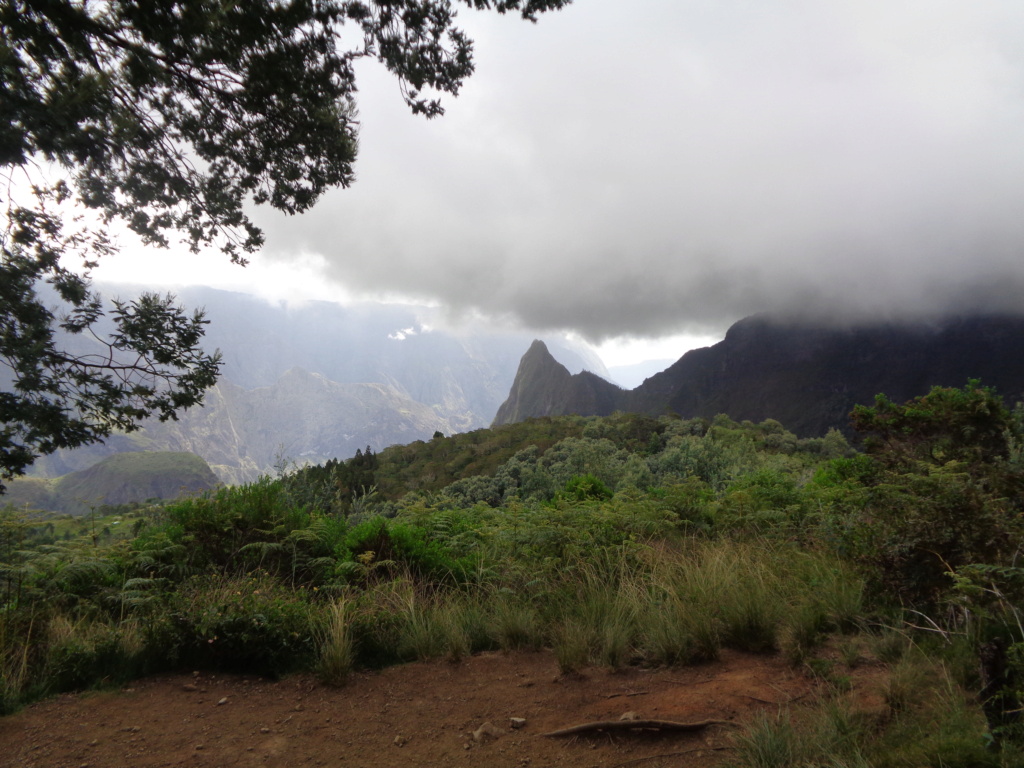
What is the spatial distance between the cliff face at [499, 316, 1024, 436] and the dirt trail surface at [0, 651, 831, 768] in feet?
194

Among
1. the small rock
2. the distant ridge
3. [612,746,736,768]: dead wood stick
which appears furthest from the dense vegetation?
the distant ridge

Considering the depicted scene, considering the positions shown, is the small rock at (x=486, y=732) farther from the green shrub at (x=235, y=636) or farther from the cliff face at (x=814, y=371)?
the cliff face at (x=814, y=371)

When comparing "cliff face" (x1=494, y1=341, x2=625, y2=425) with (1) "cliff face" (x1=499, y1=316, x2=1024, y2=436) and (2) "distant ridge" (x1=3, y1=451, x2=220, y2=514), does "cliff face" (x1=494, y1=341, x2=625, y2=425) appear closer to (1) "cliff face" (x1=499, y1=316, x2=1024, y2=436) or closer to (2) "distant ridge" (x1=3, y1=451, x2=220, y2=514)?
(1) "cliff face" (x1=499, y1=316, x2=1024, y2=436)

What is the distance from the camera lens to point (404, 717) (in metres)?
3.53

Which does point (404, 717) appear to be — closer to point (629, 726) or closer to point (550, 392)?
point (629, 726)

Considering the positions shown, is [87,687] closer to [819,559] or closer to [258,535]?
[258,535]

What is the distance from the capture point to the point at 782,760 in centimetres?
232

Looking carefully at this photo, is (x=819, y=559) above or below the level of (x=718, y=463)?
below

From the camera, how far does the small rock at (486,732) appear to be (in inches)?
123

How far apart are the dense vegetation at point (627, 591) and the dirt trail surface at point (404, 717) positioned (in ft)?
0.72

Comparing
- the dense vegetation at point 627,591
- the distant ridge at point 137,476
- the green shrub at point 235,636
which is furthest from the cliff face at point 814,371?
the distant ridge at point 137,476

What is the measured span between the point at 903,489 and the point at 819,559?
1.20 metres

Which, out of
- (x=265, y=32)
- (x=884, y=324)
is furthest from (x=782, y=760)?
(x=884, y=324)

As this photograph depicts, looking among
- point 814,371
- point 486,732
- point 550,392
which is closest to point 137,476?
point 550,392
